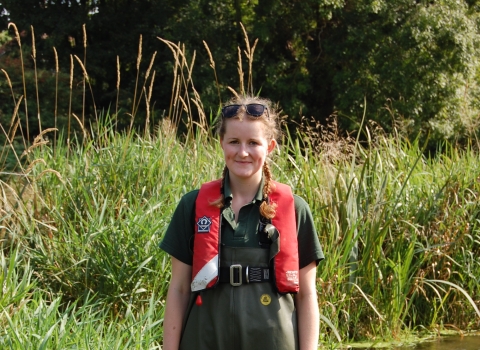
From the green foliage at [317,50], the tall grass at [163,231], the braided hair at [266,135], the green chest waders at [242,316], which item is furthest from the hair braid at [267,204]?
the green foliage at [317,50]

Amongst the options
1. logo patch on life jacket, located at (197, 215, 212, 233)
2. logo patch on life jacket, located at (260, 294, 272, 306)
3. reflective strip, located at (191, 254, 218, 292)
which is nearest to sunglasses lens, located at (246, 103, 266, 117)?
logo patch on life jacket, located at (197, 215, 212, 233)

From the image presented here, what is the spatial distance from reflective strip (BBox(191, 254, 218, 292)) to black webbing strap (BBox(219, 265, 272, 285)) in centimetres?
4

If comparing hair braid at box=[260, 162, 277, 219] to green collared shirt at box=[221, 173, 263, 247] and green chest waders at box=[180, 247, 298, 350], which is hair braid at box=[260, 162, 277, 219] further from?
green chest waders at box=[180, 247, 298, 350]

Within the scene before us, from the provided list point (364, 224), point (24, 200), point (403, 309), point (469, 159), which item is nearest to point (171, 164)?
point (24, 200)

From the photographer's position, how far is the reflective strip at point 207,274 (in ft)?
7.95

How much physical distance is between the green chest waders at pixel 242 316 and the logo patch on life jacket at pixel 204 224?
87 millimetres

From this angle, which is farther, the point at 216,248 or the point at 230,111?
the point at 230,111

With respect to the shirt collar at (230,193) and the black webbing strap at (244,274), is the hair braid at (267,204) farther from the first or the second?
the black webbing strap at (244,274)

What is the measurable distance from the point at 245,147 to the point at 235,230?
274mm

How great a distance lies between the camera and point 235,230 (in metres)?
2.49

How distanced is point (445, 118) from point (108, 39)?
34.1 feet

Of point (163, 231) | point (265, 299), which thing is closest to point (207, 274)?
point (265, 299)

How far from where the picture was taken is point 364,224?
5.16 m

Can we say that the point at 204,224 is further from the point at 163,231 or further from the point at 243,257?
the point at 163,231
